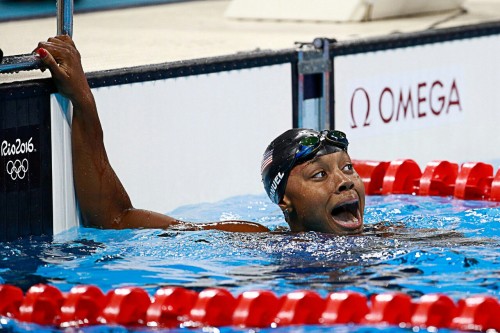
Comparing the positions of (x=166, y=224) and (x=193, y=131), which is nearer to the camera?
(x=166, y=224)

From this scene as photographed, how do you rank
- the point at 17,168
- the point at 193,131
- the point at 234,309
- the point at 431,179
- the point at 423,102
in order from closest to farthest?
the point at 234,309
the point at 17,168
the point at 193,131
the point at 431,179
the point at 423,102

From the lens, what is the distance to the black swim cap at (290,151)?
4590 millimetres

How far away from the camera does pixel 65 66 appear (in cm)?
477

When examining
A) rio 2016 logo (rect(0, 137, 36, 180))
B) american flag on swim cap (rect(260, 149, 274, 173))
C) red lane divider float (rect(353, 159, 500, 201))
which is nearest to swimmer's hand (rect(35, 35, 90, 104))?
rio 2016 logo (rect(0, 137, 36, 180))

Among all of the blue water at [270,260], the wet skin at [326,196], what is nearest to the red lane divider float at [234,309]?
the blue water at [270,260]

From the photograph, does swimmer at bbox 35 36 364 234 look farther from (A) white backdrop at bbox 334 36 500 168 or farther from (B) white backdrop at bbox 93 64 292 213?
(A) white backdrop at bbox 334 36 500 168

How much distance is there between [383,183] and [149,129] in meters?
1.28

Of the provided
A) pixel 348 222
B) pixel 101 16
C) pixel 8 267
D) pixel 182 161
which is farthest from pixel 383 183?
pixel 101 16

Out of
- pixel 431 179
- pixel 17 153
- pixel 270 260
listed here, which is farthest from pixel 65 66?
pixel 431 179

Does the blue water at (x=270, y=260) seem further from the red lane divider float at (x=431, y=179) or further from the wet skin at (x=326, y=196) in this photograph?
the red lane divider float at (x=431, y=179)

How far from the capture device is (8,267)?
4.40m

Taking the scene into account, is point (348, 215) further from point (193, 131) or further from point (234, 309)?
point (193, 131)

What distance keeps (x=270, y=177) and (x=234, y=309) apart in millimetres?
Answer: 1094

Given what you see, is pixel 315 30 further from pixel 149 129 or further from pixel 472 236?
pixel 472 236
